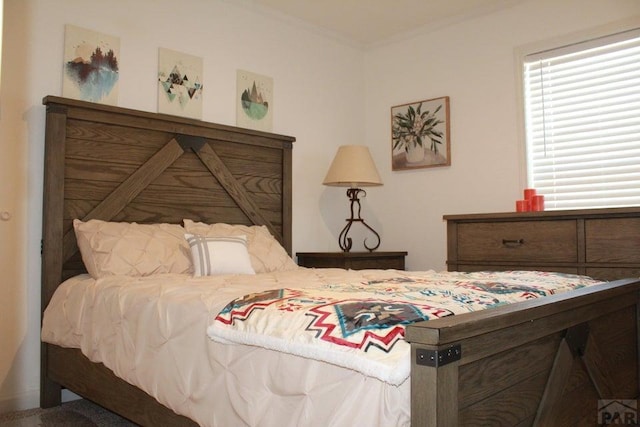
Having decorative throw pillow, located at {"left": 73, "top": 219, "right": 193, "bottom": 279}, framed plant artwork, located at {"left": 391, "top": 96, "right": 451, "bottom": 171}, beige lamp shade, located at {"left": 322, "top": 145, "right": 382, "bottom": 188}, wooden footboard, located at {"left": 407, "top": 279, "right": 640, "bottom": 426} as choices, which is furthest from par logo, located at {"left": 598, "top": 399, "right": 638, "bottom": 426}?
framed plant artwork, located at {"left": 391, "top": 96, "right": 451, "bottom": 171}

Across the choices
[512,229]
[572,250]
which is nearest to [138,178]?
[512,229]

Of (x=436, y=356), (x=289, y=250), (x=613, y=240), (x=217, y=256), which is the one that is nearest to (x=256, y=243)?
(x=217, y=256)

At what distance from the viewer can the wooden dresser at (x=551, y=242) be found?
8.95ft

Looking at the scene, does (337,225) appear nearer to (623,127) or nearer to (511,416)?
(623,127)

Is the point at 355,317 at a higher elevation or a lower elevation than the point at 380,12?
lower

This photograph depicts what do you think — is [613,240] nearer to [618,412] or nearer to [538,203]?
[538,203]

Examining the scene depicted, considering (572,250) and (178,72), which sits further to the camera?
(178,72)

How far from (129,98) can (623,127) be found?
287 centimetres

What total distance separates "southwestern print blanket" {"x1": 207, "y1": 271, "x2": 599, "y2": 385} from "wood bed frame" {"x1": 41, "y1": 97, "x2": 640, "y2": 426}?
0.25ft

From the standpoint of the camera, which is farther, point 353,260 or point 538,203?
point 353,260

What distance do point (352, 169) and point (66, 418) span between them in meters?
2.22

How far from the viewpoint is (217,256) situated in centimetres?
262

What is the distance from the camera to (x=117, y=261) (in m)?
2.46

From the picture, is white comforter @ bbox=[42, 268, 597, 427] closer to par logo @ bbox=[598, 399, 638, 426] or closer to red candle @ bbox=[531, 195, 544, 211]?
par logo @ bbox=[598, 399, 638, 426]
